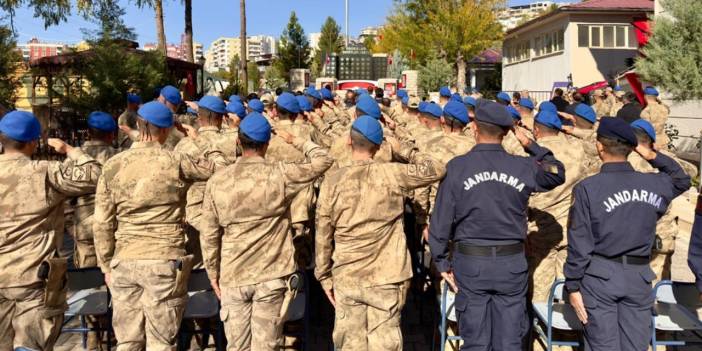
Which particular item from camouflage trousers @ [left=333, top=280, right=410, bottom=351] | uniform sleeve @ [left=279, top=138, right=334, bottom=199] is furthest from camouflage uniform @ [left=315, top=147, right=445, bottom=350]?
uniform sleeve @ [left=279, top=138, right=334, bottom=199]

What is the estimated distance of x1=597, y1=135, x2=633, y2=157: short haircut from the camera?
13.0 ft

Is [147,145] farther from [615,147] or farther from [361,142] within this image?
[615,147]

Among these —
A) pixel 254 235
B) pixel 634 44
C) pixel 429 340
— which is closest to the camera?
pixel 254 235

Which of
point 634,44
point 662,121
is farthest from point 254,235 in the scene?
point 634,44

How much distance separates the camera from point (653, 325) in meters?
4.23

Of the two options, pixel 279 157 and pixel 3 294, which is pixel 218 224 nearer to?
pixel 3 294

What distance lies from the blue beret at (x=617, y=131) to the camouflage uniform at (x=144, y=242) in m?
2.75

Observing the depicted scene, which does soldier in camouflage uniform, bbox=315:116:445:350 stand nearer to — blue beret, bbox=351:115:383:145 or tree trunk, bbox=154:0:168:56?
blue beret, bbox=351:115:383:145

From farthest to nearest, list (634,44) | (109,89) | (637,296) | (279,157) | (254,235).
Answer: (634,44) < (109,89) < (279,157) < (254,235) < (637,296)

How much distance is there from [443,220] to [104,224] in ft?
7.80

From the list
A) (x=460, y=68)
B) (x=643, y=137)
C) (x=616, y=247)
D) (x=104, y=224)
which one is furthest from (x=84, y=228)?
(x=460, y=68)

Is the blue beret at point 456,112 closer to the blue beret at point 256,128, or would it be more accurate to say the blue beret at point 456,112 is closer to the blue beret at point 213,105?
the blue beret at point 213,105

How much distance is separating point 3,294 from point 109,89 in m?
11.8

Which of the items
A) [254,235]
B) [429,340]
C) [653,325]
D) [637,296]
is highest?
[254,235]
